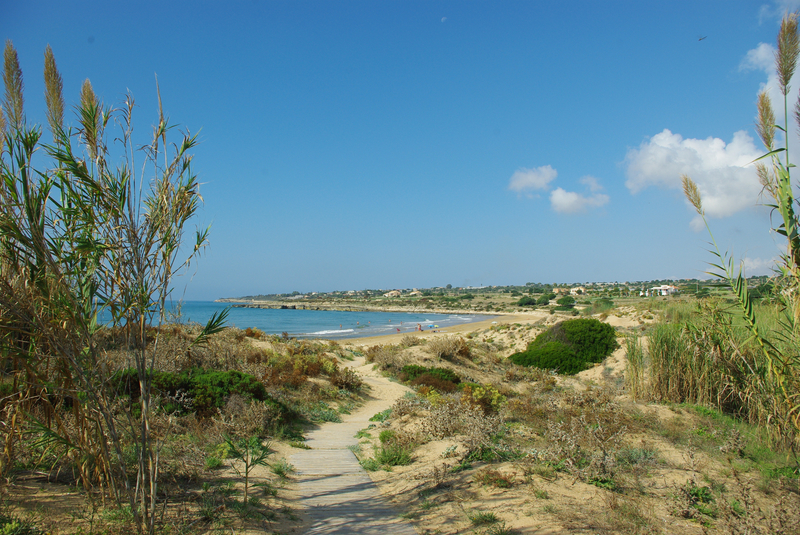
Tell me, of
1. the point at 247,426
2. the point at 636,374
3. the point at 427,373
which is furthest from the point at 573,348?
the point at 247,426

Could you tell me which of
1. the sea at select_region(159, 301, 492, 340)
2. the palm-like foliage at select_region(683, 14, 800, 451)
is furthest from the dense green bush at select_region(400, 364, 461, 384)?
the sea at select_region(159, 301, 492, 340)

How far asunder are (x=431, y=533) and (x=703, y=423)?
667cm

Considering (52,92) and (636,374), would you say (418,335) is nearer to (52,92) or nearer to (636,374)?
(636,374)

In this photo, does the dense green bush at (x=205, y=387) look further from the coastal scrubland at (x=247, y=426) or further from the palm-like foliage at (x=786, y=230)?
the palm-like foliage at (x=786, y=230)

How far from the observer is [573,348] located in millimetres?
20688

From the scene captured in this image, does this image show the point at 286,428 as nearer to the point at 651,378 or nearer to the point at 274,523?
the point at 274,523

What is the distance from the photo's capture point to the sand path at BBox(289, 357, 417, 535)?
15.7ft

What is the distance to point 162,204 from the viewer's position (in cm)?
391

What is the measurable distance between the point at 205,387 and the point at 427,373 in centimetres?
937

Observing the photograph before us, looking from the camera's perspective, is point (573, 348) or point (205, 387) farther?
point (573, 348)

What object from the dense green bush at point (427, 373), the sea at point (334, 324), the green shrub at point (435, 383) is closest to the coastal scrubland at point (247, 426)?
the green shrub at point (435, 383)

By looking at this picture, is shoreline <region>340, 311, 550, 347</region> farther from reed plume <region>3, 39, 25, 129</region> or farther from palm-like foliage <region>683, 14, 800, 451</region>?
reed plume <region>3, 39, 25, 129</region>

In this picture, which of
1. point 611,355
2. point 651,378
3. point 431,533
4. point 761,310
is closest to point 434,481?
point 431,533

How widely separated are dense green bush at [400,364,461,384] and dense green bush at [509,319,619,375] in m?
5.97
